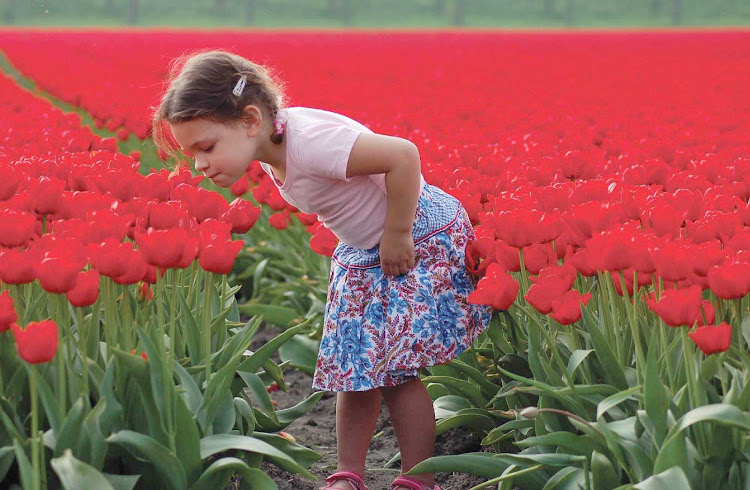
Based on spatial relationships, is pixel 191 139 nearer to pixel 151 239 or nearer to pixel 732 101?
pixel 151 239

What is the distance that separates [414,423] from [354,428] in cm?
21

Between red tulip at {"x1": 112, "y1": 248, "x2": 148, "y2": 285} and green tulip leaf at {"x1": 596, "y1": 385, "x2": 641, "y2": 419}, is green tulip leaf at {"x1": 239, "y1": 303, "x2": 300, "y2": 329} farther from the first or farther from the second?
green tulip leaf at {"x1": 596, "y1": 385, "x2": 641, "y2": 419}

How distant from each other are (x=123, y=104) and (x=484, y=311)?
Answer: 5.31m

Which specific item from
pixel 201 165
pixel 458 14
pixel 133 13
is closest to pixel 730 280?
pixel 201 165

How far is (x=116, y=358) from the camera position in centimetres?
226

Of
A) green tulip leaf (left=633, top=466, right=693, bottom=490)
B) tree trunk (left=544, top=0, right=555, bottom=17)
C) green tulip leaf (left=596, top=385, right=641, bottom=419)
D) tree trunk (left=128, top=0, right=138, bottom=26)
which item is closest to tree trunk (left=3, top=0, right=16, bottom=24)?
tree trunk (left=128, top=0, right=138, bottom=26)

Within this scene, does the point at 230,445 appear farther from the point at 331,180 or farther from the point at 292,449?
the point at 331,180

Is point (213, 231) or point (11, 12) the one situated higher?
point (213, 231)

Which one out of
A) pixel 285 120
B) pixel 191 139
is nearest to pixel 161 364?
pixel 191 139

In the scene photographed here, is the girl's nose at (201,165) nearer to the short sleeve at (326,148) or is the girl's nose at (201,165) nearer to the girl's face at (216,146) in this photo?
the girl's face at (216,146)

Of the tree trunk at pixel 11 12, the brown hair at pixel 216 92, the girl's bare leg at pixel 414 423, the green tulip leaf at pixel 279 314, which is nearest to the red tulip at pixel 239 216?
the brown hair at pixel 216 92

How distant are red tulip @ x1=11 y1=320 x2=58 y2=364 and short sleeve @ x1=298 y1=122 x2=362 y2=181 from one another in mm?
1073

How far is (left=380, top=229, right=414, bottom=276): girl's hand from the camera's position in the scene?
2869 millimetres

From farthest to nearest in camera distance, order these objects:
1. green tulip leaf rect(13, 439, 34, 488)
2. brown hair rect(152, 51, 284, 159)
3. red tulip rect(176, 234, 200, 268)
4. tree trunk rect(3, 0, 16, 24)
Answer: tree trunk rect(3, 0, 16, 24) → brown hair rect(152, 51, 284, 159) → red tulip rect(176, 234, 200, 268) → green tulip leaf rect(13, 439, 34, 488)
